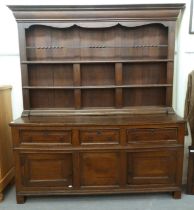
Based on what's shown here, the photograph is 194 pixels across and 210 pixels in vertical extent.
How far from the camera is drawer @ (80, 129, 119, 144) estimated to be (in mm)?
2176

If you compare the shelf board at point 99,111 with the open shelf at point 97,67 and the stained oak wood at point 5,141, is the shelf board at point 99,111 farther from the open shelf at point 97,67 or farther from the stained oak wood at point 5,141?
the stained oak wood at point 5,141

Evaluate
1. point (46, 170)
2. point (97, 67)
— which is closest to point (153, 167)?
point (46, 170)

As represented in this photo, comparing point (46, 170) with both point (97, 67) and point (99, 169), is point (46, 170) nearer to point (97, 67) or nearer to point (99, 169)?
point (99, 169)

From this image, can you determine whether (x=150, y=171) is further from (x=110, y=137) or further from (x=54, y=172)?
(x=54, y=172)

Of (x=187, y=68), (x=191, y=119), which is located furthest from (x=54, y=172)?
(x=187, y=68)

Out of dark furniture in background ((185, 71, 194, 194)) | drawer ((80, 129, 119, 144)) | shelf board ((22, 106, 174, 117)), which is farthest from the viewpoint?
shelf board ((22, 106, 174, 117))

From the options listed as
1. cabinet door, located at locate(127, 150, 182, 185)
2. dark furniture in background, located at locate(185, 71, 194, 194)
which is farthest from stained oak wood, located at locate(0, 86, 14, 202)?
dark furniture in background, located at locate(185, 71, 194, 194)

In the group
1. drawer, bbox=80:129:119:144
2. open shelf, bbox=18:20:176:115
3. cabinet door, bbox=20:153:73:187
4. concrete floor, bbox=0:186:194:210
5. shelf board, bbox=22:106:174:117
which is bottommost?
concrete floor, bbox=0:186:194:210

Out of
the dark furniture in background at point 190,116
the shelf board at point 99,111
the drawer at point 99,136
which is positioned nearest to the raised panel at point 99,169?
the drawer at point 99,136

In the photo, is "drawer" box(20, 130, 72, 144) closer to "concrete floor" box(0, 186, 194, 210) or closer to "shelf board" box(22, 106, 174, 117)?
"shelf board" box(22, 106, 174, 117)

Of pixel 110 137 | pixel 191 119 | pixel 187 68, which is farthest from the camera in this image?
pixel 187 68

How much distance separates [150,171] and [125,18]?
1.60 m

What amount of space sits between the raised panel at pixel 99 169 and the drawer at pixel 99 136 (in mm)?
120

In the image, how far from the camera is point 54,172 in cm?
225
